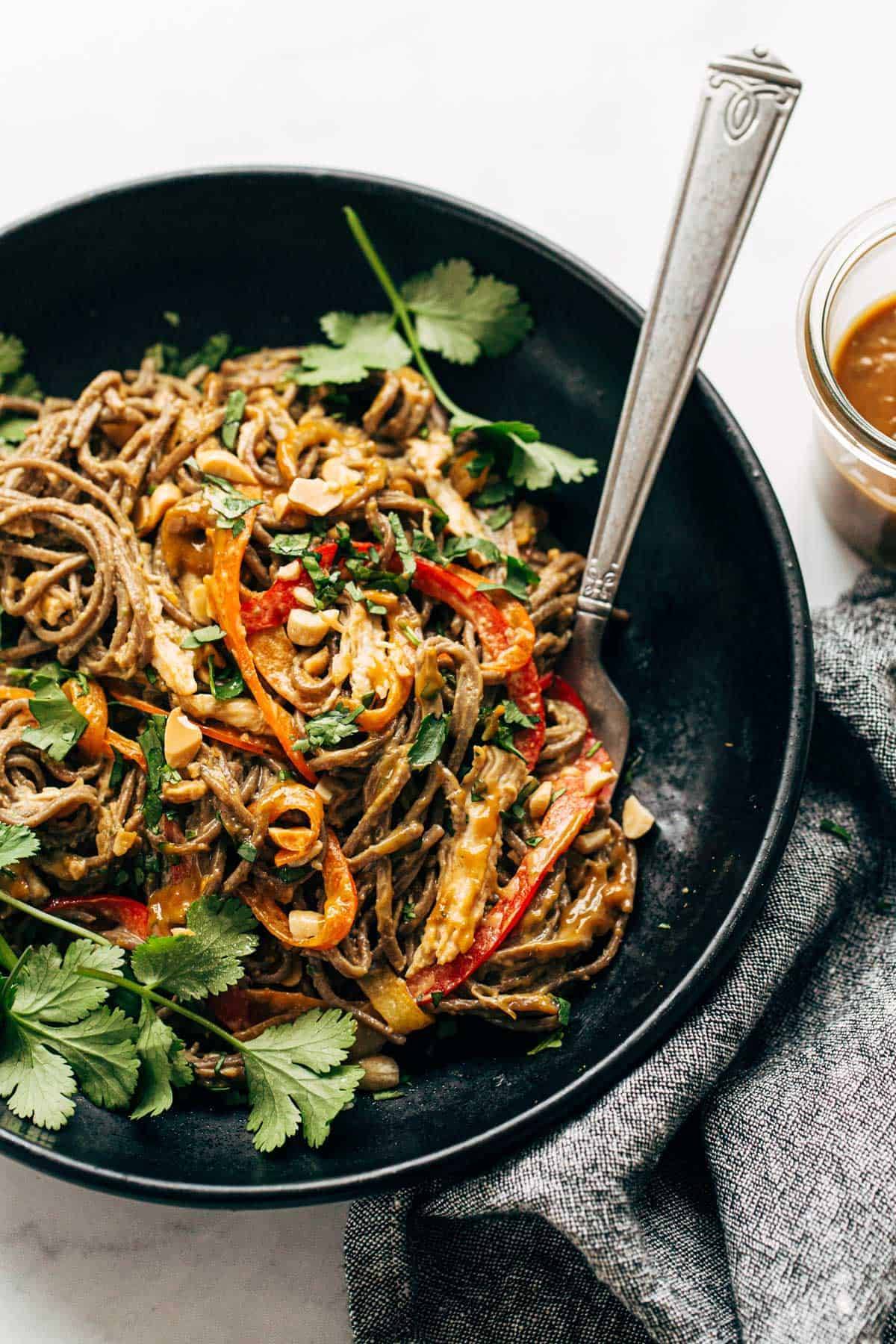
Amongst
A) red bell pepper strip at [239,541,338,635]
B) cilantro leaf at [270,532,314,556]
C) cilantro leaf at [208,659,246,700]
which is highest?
cilantro leaf at [270,532,314,556]

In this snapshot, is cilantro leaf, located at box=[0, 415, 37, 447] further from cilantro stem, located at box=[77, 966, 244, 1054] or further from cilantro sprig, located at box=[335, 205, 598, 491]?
cilantro stem, located at box=[77, 966, 244, 1054]

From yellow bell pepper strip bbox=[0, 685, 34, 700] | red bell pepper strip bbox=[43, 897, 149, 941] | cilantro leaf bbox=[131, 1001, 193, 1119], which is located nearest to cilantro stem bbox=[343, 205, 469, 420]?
yellow bell pepper strip bbox=[0, 685, 34, 700]

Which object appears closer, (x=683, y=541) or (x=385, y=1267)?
(x=385, y=1267)

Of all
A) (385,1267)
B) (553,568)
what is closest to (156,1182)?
(385,1267)

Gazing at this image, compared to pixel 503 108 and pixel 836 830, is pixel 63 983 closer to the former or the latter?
pixel 836 830

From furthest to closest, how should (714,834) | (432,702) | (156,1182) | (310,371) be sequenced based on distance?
(310,371)
(714,834)
(432,702)
(156,1182)

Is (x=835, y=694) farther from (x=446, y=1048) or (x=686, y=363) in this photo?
(x=446, y=1048)

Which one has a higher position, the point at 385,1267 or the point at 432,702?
the point at 432,702
